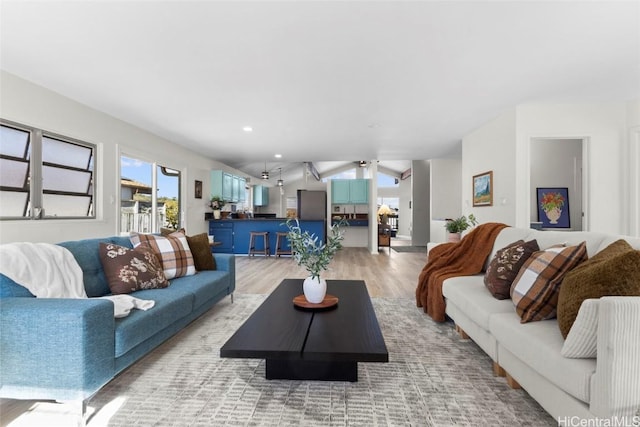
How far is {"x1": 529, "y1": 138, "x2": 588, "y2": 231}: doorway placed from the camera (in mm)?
5719

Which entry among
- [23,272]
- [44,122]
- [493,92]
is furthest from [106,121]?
[493,92]

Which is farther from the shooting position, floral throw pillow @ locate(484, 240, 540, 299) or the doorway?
the doorway

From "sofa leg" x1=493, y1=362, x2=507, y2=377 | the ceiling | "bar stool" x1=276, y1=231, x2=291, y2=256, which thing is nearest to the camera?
"sofa leg" x1=493, y1=362, x2=507, y2=377

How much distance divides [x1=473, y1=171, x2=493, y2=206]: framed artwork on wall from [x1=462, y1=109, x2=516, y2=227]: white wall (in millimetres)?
69

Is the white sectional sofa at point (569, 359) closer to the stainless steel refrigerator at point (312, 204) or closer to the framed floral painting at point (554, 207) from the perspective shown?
the framed floral painting at point (554, 207)

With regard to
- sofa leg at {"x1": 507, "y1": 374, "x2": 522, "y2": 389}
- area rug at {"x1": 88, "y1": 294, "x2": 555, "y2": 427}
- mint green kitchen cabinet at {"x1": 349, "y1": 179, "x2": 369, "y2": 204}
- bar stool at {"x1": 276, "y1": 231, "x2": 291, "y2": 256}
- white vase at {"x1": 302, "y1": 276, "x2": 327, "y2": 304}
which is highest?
mint green kitchen cabinet at {"x1": 349, "y1": 179, "x2": 369, "y2": 204}

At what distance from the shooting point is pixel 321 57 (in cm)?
277

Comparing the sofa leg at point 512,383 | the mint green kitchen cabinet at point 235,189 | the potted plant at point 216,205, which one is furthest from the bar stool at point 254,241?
the sofa leg at point 512,383

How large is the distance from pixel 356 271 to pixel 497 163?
285cm

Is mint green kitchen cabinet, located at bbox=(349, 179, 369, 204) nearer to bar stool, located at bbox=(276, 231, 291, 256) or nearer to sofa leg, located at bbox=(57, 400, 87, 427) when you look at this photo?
bar stool, located at bbox=(276, 231, 291, 256)

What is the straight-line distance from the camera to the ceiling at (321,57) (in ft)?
7.01

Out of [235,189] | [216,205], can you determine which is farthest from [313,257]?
[235,189]

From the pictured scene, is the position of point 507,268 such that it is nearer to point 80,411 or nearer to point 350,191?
point 80,411

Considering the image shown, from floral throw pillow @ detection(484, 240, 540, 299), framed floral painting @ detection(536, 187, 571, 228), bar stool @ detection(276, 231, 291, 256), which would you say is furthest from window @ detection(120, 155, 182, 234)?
framed floral painting @ detection(536, 187, 571, 228)
